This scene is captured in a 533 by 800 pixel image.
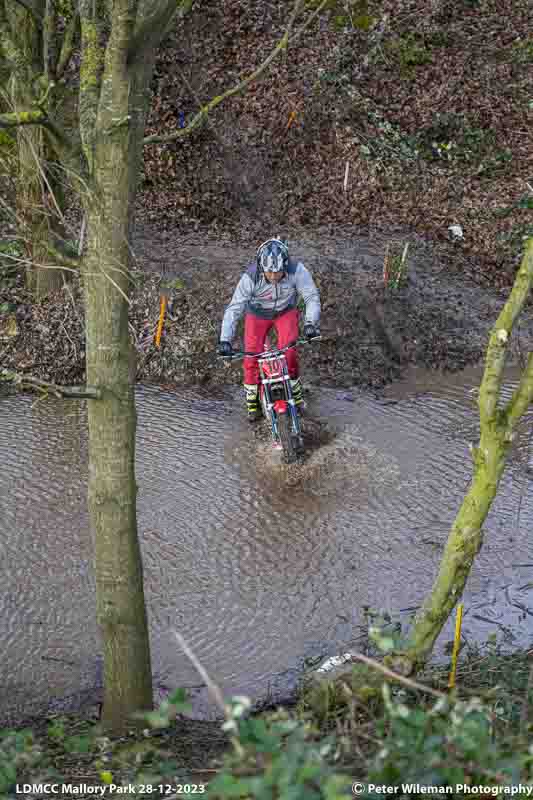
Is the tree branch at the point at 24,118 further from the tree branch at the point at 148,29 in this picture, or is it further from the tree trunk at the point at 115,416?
the tree branch at the point at 148,29

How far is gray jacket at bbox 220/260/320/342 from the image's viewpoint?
865cm

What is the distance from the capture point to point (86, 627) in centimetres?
650

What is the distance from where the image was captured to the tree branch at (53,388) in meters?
4.40

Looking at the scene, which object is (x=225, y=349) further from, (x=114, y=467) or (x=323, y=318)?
(x=114, y=467)

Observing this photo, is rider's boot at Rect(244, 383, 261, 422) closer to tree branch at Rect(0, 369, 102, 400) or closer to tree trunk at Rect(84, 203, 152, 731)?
tree trunk at Rect(84, 203, 152, 731)

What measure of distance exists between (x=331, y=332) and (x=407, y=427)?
1.94 metres

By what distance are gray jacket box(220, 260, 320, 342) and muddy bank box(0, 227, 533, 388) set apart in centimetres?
148

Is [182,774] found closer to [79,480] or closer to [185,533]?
[185,533]

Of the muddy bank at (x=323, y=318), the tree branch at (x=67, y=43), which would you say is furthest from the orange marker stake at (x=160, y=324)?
the tree branch at (x=67, y=43)

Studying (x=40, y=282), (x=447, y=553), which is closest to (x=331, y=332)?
(x=40, y=282)

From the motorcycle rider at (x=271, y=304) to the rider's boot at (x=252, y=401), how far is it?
0.01 m

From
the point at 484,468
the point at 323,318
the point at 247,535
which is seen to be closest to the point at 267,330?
the point at 323,318

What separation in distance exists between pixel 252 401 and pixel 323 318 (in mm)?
2176

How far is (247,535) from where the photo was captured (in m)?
Answer: 7.73
